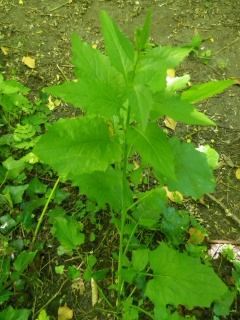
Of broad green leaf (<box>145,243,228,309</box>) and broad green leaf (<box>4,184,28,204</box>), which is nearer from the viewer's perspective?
broad green leaf (<box>145,243,228,309</box>)

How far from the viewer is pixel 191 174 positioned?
4.73ft

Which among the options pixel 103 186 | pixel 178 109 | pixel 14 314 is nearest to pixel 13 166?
pixel 103 186

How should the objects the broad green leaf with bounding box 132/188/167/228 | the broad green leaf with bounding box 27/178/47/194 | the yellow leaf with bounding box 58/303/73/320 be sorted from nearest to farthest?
the broad green leaf with bounding box 132/188/167/228 → the yellow leaf with bounding box 58/303/73/320 → the broad green leaf with bounding box 27/178/47/194

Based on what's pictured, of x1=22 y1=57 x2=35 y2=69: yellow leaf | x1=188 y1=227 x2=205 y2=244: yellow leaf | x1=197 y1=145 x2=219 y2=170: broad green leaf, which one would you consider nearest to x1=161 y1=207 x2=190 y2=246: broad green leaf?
x1=188 y1=227 x2=205 y2=244: yellow leaf

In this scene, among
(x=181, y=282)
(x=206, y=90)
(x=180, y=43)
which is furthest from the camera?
(x=180, y=43)

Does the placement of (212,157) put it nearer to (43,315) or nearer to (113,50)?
(113,50)

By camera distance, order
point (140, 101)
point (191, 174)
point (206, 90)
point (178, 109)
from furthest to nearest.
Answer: point (191, 174) < point (206, 90) < point (178, 109) < point (140, 101)

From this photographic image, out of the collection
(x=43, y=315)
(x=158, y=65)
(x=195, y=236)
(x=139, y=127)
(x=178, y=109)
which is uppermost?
(x=158, y=65)

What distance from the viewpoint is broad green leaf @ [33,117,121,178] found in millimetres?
1206

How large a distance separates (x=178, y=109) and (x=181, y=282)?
0.85 m

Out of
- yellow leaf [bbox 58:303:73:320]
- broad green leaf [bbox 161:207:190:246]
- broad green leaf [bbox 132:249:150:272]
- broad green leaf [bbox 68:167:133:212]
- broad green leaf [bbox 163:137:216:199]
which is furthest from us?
broad green leaf [bbox 161:207:190:246]

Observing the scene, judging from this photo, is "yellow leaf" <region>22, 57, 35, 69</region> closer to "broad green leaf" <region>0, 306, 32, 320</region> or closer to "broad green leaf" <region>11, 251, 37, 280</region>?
"broad green leaf" <region>11, 251, 37, 280</region>

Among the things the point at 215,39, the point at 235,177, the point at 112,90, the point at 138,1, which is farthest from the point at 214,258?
the point at 138,1

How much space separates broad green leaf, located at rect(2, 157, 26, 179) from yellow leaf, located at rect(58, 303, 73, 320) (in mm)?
867
